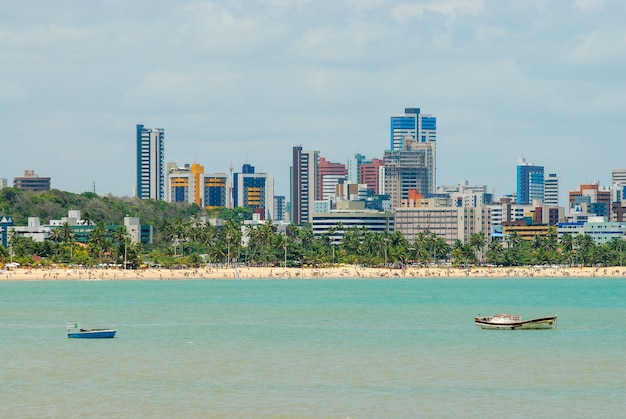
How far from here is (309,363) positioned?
7131 cm

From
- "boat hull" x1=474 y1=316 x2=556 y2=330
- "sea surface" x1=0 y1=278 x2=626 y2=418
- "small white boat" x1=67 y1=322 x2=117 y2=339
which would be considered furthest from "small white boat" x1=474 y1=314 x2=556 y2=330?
"small white boat" x1=67 y1=322 x2=117 y2=339

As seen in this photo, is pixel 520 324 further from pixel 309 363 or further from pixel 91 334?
pixel 91 334

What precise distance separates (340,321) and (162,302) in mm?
38759

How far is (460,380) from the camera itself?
6331cm

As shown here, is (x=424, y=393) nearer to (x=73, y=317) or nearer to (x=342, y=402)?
(x=342, y=402)

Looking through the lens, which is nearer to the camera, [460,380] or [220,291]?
[460,380]

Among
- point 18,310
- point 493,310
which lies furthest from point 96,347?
point 493,310

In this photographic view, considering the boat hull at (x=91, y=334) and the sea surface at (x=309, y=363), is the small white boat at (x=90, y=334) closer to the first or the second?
the boat hull at (x=91, y=334)

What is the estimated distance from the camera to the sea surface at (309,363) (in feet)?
181

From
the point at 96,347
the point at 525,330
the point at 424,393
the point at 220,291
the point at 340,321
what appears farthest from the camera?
the point at 220,291

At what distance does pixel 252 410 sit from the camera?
5416 cm

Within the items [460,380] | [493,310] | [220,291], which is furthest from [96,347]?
[220,291]

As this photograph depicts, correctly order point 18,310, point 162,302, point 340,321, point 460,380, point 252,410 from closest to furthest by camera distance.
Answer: point 252,410, point 460,380, point 340,321, point 18,310, point 162,302

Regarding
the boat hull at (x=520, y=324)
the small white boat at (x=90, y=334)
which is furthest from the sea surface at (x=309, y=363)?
the boat hull at (x=520, y=324)
